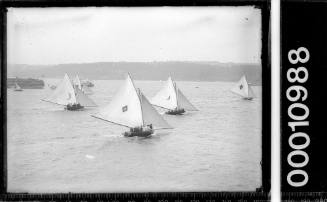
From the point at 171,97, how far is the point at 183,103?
Result: 0.06 m

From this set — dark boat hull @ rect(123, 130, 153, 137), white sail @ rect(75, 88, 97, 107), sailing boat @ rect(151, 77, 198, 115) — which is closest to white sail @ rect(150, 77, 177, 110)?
sailing boat @ rect(151, 77, 198, 115)

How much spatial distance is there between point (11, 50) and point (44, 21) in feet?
0.60

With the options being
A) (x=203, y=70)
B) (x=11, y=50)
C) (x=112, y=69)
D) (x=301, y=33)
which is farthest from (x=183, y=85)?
(x=11, y=50)

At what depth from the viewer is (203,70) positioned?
68.5 inches

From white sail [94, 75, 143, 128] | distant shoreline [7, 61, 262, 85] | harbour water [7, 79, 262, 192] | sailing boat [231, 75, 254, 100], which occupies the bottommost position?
harbour water [7, 79, 262, 192]

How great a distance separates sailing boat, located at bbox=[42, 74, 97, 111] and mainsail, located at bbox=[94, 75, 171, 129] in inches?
3.6

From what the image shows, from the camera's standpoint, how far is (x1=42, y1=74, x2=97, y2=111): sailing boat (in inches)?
68.1

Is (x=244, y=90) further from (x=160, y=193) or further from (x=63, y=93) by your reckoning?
(x=63, y=93)

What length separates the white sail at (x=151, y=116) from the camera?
5.74ft

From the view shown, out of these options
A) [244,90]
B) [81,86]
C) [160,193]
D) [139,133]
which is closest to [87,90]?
[81,86]

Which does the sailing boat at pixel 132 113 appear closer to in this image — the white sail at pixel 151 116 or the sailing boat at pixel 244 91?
the white sail at pixel 151 116

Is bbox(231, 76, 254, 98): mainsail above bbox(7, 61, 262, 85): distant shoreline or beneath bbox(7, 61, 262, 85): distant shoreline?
beneath

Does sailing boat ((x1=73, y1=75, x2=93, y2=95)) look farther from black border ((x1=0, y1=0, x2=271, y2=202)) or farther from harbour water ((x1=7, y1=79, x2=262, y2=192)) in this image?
black border ((x1=0, y1=0, x2=271, y2=202))

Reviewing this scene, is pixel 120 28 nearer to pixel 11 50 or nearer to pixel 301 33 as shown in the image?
pixel 11 50
